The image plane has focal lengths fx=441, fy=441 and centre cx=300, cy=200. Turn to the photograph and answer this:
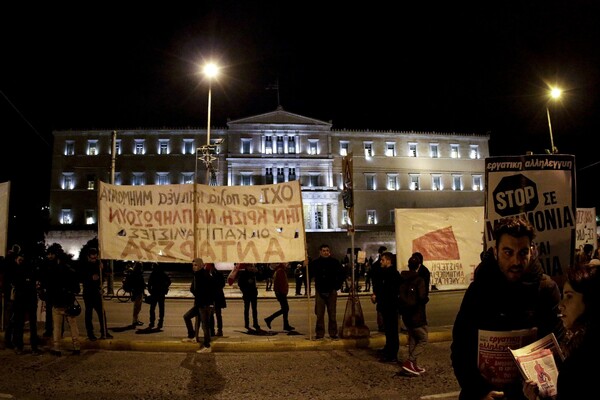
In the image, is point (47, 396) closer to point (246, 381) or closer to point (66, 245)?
point (246, 381)

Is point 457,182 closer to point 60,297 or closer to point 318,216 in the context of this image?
point 318,216

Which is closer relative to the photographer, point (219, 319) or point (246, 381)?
point (246, 381)

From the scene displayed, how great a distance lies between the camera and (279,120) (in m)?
63.0

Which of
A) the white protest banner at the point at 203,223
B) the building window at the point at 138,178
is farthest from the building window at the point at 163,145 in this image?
the white protest banner at the point at 203,223

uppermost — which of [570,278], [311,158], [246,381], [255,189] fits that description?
[311,158]

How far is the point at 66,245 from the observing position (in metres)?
57.8

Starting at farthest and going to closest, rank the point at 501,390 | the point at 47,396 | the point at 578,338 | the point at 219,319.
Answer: the point at 219,319, the point at 47,396, the point at 501,390, the point at 578,338

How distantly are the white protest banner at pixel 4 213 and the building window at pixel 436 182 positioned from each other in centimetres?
6158

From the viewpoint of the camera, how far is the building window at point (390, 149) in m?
65.9

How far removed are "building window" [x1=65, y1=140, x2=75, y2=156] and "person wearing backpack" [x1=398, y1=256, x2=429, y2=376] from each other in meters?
65.9

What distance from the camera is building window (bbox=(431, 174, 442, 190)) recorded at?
66250mm

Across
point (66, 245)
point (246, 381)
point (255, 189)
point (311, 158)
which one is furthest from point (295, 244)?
point (66, 245)

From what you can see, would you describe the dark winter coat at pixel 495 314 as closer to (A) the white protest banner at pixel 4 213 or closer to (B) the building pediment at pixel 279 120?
(A) the white protest banner at pixel 4 213

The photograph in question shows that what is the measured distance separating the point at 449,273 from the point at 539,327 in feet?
30.7
